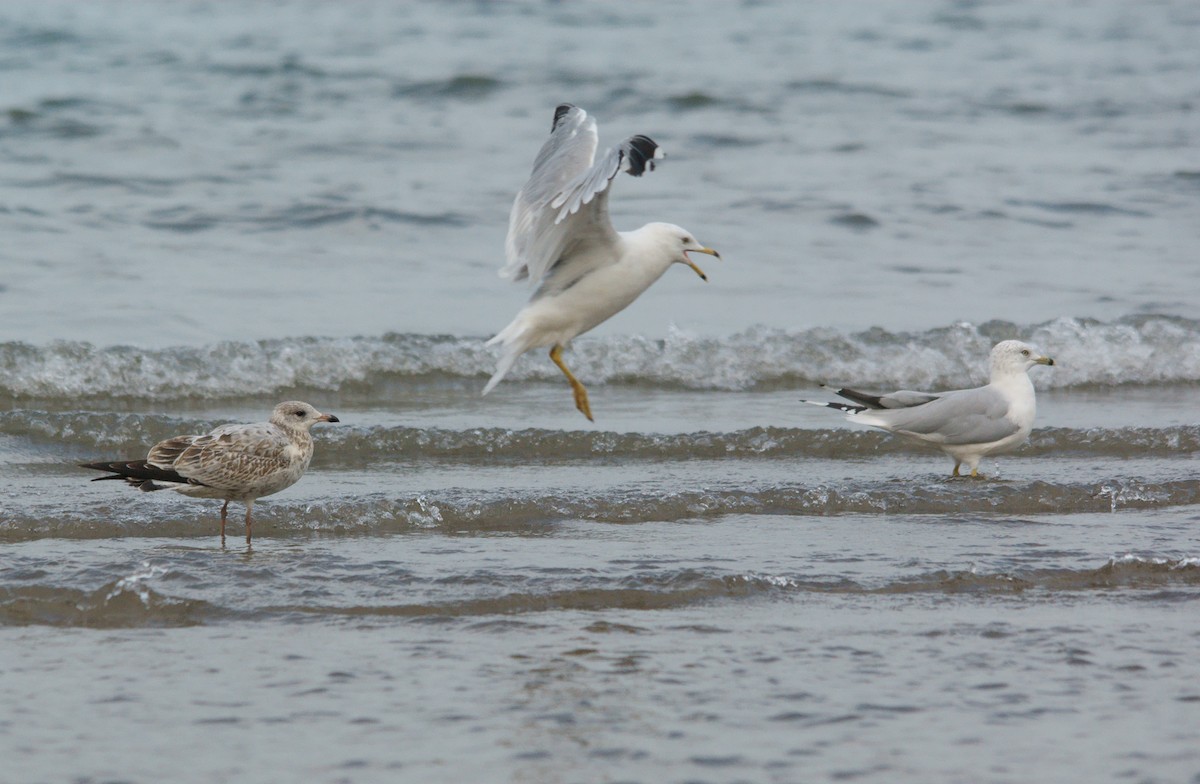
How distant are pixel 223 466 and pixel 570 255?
2.47 meters

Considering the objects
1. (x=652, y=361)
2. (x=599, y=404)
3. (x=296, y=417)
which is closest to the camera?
(x=296, y=417)

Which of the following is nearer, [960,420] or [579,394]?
[960,420]

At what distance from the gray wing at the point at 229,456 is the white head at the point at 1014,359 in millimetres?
3663

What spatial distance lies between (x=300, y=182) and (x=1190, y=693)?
1115 cm

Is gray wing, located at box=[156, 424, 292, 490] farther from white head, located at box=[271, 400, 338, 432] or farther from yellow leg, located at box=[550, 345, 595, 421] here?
yellow leg, located at box=[550, 345, 595, 421]

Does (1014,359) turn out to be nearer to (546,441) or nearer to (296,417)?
(546,441)

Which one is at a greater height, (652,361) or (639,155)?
(639,155)

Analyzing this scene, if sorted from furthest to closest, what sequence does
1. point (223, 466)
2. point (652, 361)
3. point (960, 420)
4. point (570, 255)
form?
1. point (652, 361)
2. point (570, 255)
3. point (960, 420)
4. point (223, 466)

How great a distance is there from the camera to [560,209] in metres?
7.27

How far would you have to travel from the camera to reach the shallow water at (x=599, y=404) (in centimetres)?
412

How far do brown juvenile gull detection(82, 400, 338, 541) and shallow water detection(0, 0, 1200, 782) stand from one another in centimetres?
21

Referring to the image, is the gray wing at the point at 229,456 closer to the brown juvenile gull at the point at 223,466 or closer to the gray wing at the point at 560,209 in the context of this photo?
the brown juvenile gull at the point at 223,466

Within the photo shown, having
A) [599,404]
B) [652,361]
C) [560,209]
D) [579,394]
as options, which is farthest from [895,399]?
[652,361]

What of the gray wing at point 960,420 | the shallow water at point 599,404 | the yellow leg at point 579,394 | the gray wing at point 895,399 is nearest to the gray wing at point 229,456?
the shallow water at point 599,404
